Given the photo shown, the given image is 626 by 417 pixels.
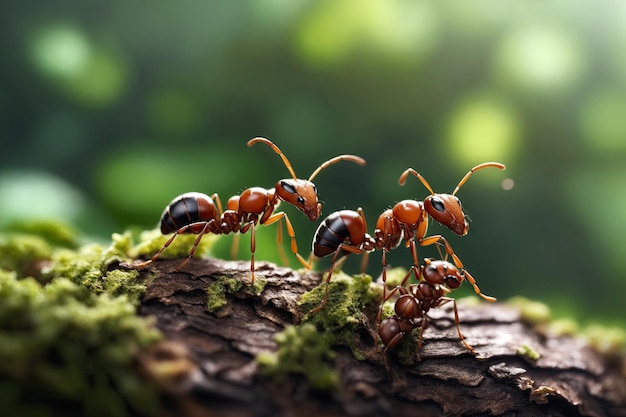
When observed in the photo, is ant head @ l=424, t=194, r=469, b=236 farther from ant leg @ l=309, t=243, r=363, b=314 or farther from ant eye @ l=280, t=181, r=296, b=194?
ant eye @ l=280, t=181, r=296, b=194

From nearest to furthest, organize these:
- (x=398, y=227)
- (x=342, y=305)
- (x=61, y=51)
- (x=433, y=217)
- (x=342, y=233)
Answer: (x=342, y=305), (x=342, y=233), (x=433, y=217), (x=398, y=227), (x=61, y=51)

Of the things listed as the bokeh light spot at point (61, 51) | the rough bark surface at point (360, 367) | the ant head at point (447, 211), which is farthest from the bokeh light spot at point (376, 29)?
the rough bark surface at point (360, 367)

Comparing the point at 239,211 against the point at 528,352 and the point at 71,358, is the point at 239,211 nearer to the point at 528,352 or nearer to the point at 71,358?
the point at 71,358

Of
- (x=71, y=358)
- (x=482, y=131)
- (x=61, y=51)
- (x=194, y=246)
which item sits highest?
(x=61, y=51)

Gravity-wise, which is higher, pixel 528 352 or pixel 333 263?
pixel 333 263

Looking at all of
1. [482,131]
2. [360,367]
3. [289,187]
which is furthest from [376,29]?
[360,367]

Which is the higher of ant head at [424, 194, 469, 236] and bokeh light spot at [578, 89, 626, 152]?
bokeh light spot at [578, 89, 626, 152]

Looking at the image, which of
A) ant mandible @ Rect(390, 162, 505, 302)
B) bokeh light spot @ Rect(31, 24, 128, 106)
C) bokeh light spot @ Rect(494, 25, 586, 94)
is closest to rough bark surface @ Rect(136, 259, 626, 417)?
ant mandible @ Rect(390, 162, 505, 302)
